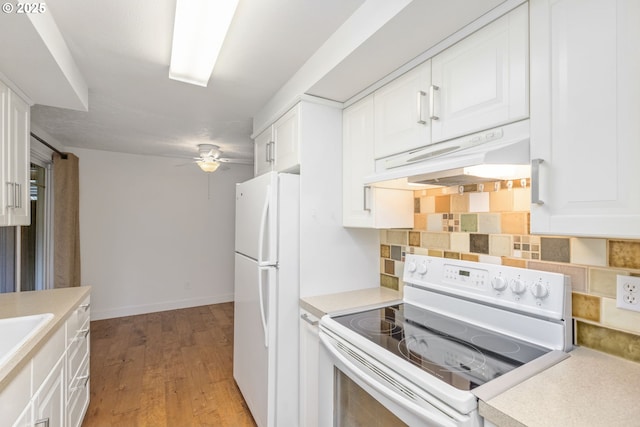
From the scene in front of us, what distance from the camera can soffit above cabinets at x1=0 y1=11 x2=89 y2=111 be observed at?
1.23 m

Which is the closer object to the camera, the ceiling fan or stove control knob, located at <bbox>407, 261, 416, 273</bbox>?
stove control knob, located at <bbox>407, 261, 416, 273</bbox>

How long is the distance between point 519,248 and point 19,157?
2758mm

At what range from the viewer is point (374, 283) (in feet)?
6.89

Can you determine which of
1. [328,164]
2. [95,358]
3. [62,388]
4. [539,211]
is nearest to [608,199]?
[539,211]

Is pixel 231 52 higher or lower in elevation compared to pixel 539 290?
higher

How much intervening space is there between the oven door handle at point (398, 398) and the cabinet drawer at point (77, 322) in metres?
1.49

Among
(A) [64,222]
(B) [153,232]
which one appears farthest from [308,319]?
(B) [153,232]

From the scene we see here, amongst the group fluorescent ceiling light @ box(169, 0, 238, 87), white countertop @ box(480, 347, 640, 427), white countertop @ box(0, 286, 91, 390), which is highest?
fluorescent ceiling light @ box(169, 0, 238, 87)

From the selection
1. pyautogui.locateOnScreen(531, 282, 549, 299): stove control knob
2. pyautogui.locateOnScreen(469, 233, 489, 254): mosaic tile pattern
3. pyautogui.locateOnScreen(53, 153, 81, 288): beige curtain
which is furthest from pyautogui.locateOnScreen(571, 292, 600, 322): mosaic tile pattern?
pyautogui.locateOnScreen(53, 153, 81, 288): beige curtain

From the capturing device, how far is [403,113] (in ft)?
4.97

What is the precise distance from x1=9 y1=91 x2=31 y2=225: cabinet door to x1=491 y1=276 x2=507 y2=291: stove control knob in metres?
2.55

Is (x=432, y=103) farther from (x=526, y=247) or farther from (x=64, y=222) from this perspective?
(x=64, y=222)

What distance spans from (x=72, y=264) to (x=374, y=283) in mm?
3425

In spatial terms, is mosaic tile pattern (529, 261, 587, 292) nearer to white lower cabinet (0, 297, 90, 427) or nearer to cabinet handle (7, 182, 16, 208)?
white lower cabinet (0, 297, 90, 427)
